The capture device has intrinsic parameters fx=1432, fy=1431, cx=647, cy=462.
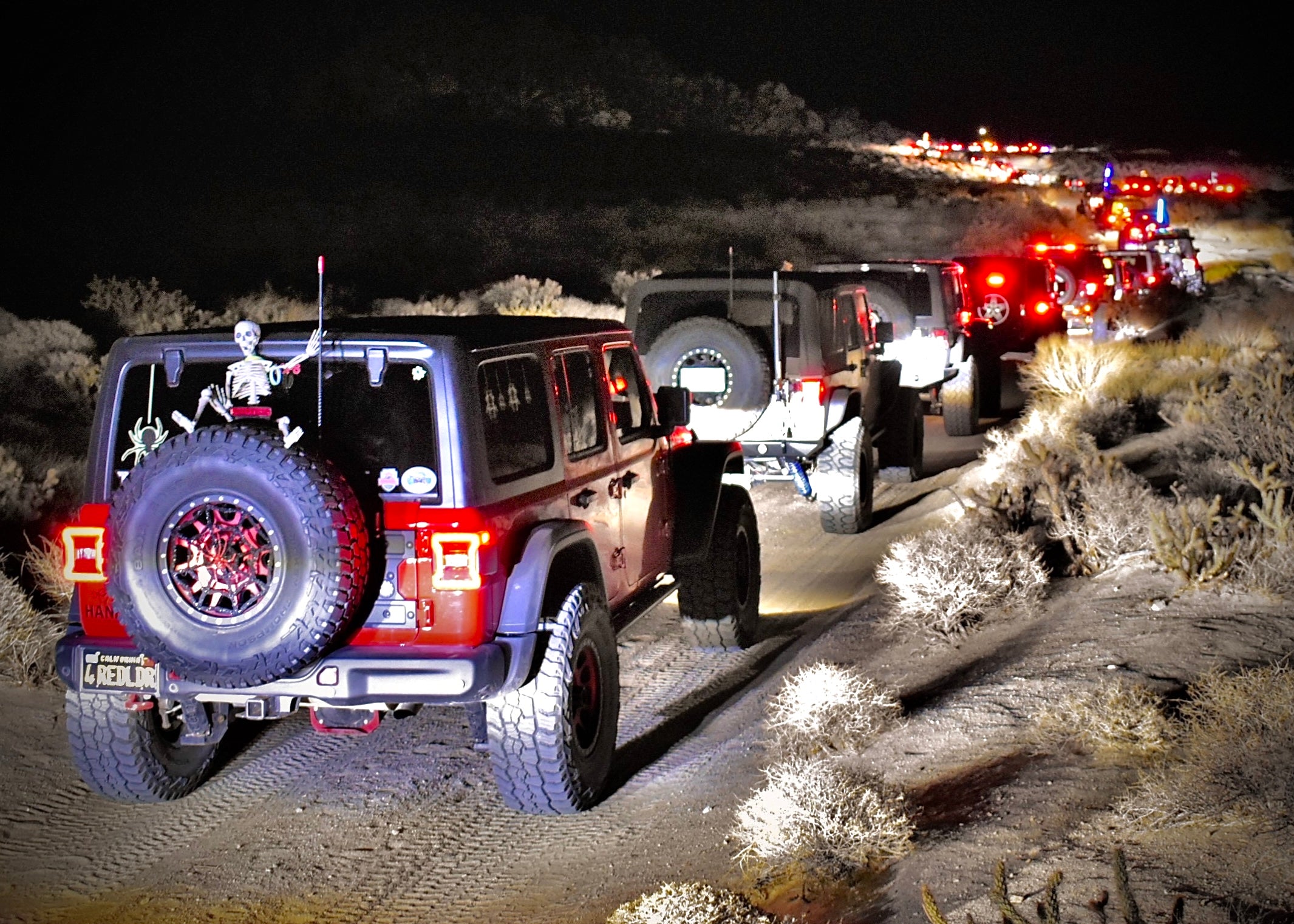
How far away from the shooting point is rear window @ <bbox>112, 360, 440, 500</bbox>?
5129 millimetres

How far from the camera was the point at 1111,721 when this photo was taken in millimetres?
5266

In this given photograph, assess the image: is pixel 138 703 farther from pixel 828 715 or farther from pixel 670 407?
pixel 670 407

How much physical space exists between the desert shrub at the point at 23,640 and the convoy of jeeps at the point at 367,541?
4.21 feet

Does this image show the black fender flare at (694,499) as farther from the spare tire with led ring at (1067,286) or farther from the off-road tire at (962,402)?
the spare tire with led ring at (1067,286)

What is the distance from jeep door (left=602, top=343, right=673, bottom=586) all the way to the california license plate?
225 centimetres

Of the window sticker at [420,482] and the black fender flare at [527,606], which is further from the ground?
the window sticker at [420,482]

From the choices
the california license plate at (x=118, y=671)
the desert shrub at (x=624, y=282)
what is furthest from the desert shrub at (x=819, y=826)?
the desert shrub at (x=624, y=282)

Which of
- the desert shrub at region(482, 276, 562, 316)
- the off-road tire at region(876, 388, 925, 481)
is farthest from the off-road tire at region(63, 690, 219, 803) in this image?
the desert shrub at region(482, 276, 562, 316)

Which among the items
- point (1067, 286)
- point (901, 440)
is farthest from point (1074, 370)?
point (1067, 286)

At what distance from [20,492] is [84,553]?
5.94 meters

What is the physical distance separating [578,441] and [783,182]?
51.4m

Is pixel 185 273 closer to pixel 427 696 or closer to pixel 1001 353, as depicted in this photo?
pixel 1001 353

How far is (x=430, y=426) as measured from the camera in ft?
17.0

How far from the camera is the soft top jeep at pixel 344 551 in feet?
15.7
